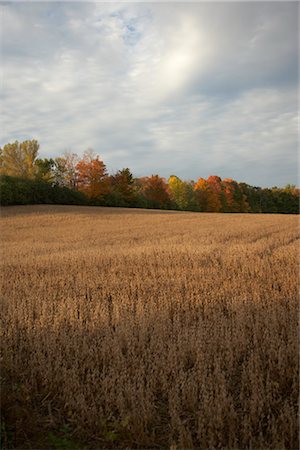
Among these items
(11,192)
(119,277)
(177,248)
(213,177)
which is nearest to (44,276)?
(119,277)

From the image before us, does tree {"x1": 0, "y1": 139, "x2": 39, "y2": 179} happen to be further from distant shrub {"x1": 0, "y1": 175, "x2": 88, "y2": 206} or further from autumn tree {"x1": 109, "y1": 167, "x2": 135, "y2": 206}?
autumn tree {"x1": 109, "y1": 167, "x2": 135, "y2": 206}

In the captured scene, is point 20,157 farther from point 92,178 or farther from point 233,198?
point 233,198

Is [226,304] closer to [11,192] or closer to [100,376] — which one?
[100,376]

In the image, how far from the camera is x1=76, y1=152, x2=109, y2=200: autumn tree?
177 ft

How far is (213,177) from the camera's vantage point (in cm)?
8319

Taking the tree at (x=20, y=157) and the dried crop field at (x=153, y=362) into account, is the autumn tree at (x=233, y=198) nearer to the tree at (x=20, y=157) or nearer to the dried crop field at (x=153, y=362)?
the tree at (x=20, y=157)

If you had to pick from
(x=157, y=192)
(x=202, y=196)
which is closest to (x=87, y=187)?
(x=157, y=192)

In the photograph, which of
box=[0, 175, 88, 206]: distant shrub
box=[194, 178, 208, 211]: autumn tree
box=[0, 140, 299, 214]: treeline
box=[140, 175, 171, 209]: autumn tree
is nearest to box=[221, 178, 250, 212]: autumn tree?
box=[0, 140, 299, 214]: treeline

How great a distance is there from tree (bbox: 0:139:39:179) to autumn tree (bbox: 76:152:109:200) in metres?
6.83

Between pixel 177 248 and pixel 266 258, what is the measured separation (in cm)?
421

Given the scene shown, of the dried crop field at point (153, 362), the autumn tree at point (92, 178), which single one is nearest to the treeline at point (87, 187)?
the autumn tree at point (92, 178)

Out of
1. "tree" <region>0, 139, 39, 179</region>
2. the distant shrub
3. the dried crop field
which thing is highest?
"tree" <region>0, 139, 39, 179</region>

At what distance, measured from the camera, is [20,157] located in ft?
174

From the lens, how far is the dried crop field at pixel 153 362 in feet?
12.1
